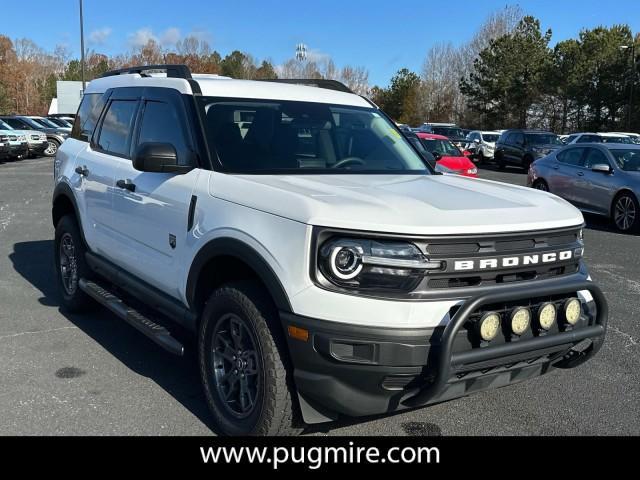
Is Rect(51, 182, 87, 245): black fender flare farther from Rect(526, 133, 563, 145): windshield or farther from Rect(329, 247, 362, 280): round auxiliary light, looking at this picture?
Rect(526, 133, 563, 145): windshield

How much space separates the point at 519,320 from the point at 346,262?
2.80ft

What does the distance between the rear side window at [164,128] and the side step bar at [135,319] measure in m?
1.06

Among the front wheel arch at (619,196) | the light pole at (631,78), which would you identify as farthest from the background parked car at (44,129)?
the light pole at (631,78)

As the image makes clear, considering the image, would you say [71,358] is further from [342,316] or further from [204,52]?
[204,52]

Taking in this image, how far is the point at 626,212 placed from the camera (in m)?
11.3

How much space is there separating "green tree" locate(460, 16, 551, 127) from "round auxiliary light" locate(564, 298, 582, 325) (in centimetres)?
5144

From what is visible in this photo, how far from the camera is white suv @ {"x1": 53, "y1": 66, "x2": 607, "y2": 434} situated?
9.48ft

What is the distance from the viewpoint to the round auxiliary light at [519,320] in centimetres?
300

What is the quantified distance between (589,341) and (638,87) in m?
44.8

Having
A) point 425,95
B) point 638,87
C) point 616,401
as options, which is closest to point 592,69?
point 638,87

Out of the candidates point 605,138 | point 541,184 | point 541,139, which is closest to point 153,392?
point 541,184

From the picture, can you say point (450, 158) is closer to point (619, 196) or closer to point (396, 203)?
point (619, 196)

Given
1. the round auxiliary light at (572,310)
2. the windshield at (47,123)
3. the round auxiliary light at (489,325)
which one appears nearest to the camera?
the round auxiliary light at (489,325)

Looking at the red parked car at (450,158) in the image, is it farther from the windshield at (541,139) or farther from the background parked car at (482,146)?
the background parked car at (482,146)
